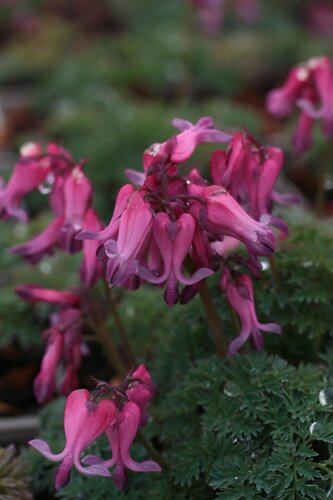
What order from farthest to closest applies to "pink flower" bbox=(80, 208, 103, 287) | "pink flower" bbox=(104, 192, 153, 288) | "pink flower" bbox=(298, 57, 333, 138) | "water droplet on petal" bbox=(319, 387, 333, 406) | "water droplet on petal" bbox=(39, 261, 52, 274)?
"water droplet on petal" bbox=(39, 261, 52, 274) < "pink flower" bbox=(298, 57, 333, 138) < "pink flower" bbox=(80, 208, 103, 287) < "water droplet on petal" bbox=(319, 387, 333, 406) < "pink flower" bbox=(104, 192, 153, 288)

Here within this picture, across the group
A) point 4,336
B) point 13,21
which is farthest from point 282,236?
point 13,21

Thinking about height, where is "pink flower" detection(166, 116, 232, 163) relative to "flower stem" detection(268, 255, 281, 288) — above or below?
Result: above

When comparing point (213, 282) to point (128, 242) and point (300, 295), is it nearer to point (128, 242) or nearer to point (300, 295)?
point (300, 295)

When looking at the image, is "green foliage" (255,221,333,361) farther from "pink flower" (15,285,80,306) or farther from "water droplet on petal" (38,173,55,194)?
"water droplet on petal" (38,173,55,194)

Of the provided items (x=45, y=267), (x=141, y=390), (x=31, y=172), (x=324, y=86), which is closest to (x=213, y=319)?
(x=141, y=390)

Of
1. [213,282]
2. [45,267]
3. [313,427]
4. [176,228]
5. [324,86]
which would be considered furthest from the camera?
[45,267]

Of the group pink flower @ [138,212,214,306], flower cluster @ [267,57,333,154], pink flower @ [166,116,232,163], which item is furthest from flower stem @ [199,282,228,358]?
flower cluster @ [267,57,333,154]

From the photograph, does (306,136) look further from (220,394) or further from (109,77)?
(109,77)
